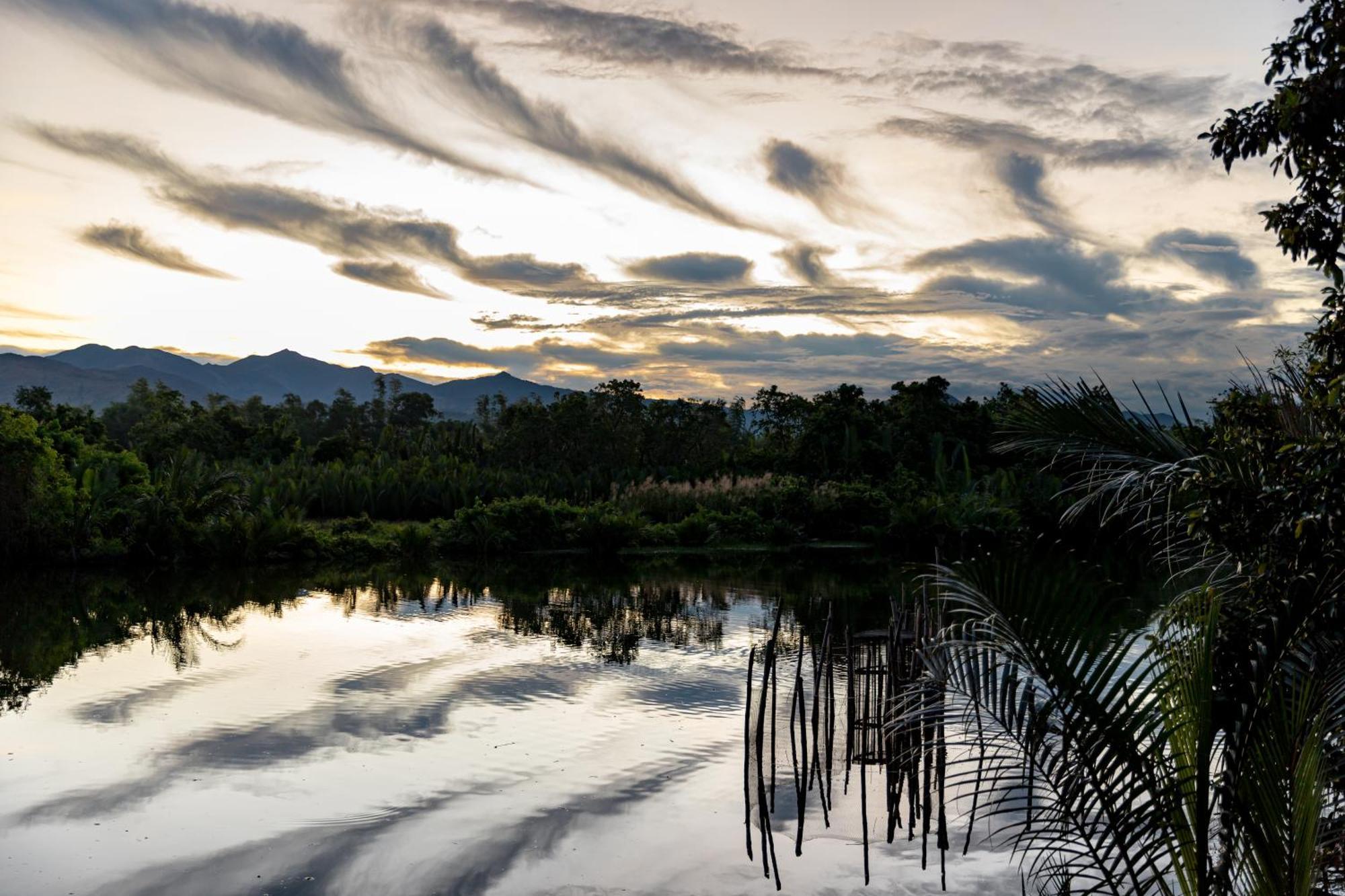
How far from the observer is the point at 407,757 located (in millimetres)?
8672

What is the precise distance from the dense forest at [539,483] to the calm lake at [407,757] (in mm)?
3823

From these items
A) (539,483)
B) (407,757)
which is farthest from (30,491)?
(407,757)

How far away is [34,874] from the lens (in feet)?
20.4

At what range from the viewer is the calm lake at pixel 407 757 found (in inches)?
250

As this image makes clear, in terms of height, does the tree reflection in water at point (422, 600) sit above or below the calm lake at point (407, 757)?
above

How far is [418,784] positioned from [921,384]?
94.6ft

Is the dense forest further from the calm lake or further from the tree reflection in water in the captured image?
the calm lake

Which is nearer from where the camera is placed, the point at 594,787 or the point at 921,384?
the point at 594,787

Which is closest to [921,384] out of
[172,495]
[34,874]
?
[172,495]

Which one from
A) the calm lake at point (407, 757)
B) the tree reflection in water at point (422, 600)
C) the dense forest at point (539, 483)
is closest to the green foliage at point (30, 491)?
the dense forest at point (539, 483)

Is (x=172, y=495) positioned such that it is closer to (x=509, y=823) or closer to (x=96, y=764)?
(x=96, y=764)

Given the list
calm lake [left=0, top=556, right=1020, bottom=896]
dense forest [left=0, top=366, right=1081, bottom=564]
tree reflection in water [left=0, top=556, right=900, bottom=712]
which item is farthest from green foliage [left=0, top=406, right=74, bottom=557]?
calm lake [left=0, top=556, right=1020, bottom=896]

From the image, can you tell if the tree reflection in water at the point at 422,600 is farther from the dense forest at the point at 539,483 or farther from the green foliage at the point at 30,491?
the dense forest at the point at 539,483

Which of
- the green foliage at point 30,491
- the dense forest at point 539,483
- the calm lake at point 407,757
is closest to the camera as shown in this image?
the calm lake at point 407,757
